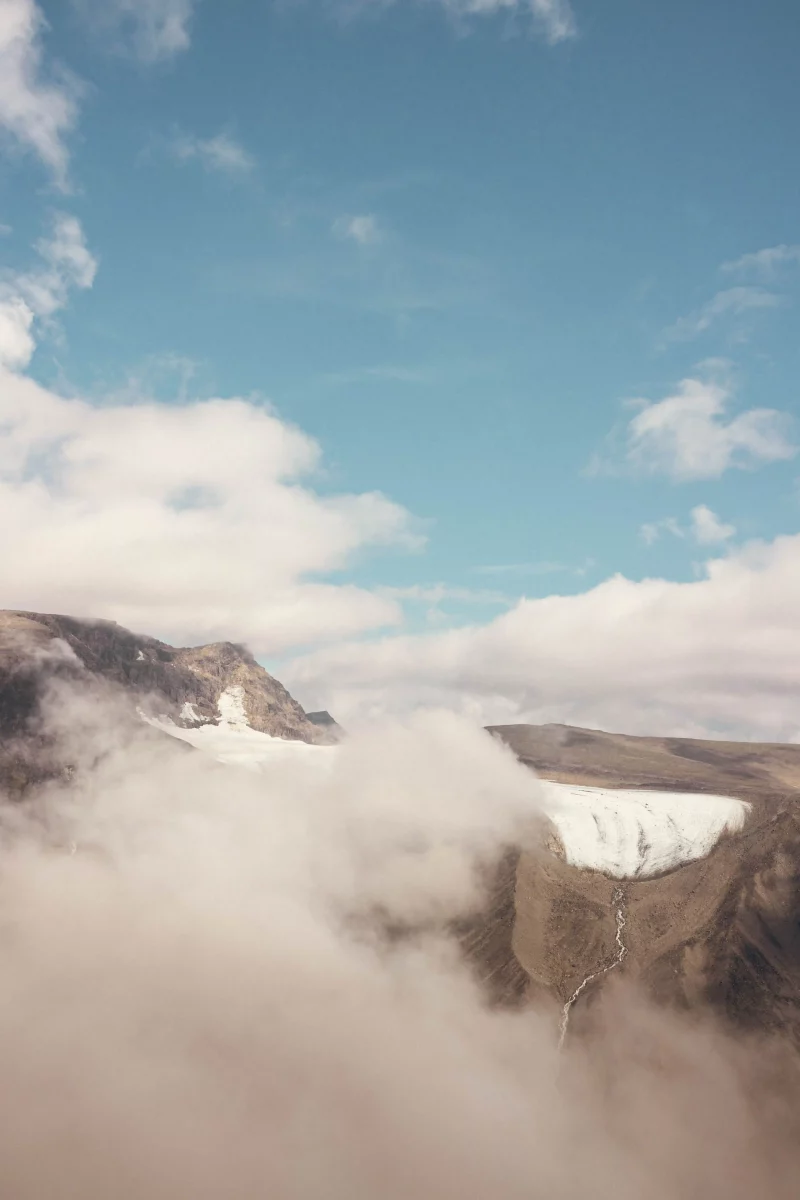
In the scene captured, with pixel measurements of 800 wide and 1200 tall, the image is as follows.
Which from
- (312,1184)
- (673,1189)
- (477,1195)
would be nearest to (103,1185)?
(312,1184)

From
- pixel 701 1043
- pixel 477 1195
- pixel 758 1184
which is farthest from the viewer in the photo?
pixel 701 1043

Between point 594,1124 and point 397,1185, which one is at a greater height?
point 594,1124

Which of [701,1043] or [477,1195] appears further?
[701,1043]

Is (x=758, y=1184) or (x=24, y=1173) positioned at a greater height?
(x=758, y=1184)

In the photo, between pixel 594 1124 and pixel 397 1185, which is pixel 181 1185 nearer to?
pixel 397 1185

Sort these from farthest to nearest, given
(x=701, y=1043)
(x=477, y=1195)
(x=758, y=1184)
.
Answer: (x=701, y=1043), (x=477, y=1195), (x=758, y=1184)

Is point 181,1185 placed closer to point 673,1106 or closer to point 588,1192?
point 588,1192

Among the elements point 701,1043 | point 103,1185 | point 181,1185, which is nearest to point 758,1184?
point 701,1043

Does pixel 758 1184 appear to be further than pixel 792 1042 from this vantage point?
No

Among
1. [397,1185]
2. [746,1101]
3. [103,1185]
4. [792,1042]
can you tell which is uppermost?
[792,1042]
